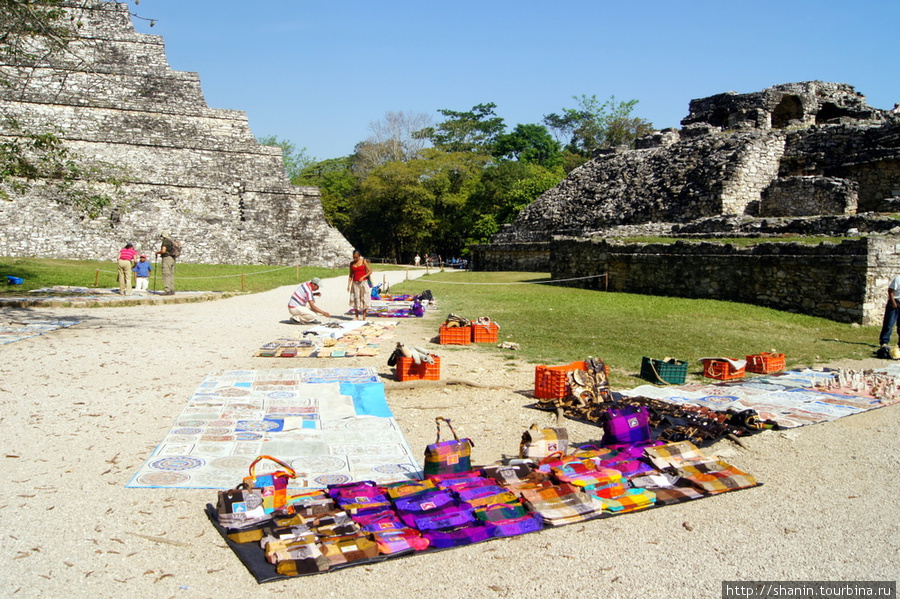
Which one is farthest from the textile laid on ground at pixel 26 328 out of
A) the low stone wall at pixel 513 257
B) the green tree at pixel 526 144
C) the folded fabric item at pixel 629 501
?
the green tree at pixel 526 144

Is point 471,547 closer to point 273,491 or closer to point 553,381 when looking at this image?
point 273,491

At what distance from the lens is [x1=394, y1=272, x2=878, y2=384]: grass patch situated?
9320mm

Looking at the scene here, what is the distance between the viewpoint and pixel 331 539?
3625 millimetres

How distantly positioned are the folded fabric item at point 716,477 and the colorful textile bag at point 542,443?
2.62 ft

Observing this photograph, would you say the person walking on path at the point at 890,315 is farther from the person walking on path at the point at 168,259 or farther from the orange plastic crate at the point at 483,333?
the person walking on path at the point at 168,259

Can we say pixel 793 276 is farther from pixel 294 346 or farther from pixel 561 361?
pixel 294 346

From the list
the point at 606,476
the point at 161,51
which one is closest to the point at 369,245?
the point at 161,51

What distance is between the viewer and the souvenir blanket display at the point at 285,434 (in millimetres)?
4695

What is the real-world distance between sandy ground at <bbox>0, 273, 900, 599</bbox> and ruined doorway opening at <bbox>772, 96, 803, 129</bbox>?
2366cm

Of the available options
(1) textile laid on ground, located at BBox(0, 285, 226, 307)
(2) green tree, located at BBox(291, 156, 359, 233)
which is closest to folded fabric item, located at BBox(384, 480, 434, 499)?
(1) textile laid on ground, located at BBox(0, 285, 226, 307)

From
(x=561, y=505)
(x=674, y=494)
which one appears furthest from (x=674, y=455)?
(x=561, y=505)

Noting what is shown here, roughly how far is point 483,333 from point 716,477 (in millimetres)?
5720

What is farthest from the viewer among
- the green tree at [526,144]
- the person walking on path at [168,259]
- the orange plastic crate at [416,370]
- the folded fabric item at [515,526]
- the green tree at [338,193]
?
the green tree at [526,144]

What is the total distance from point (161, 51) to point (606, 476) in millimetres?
29694
